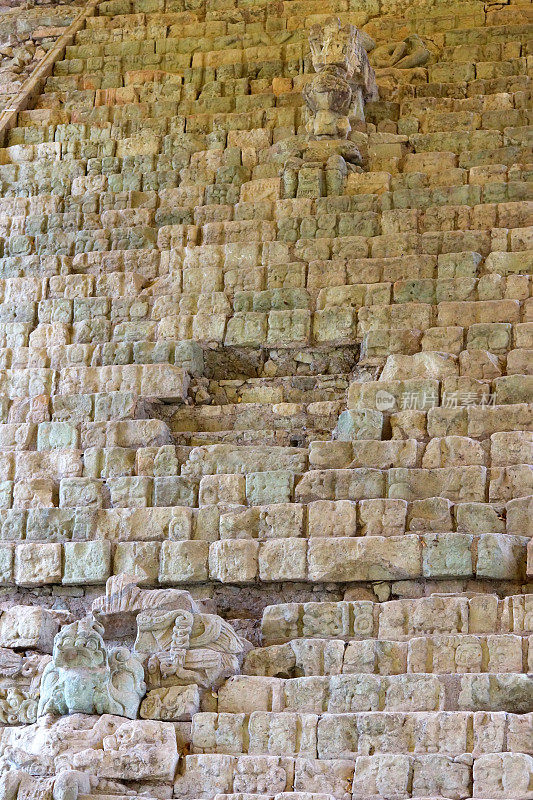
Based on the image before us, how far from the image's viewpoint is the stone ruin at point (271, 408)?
36.2ft

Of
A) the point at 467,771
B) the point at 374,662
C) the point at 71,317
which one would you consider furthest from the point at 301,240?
the point at 467,771

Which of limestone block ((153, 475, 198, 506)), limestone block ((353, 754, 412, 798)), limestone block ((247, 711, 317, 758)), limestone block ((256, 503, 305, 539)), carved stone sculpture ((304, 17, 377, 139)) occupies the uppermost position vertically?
carved stone sculpture ((304, 17, 377, 139))

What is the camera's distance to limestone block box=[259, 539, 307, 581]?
12540mm

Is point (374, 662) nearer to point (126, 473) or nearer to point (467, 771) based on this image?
point (467, 771)

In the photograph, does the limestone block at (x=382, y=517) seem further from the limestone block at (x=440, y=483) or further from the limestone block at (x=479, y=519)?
the limestone block at (x=479, y=519)

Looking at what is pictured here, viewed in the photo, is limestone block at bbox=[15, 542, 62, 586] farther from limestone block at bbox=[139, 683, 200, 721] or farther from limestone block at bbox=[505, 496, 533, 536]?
limestone block at bbox=[505, 496, 533, 536]

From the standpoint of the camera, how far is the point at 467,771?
10.3 m

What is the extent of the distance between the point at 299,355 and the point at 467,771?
574cm

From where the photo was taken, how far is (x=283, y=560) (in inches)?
496

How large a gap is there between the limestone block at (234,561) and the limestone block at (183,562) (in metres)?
0.08

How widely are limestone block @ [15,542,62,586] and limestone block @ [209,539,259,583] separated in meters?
1.39

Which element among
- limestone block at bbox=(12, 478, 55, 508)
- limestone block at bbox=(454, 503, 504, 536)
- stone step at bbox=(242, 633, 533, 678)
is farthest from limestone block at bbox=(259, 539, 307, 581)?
limestone block at bbox=(12, 478, 55, 508)

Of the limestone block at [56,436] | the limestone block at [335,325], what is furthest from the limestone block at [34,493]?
the limestone block at [335,325]

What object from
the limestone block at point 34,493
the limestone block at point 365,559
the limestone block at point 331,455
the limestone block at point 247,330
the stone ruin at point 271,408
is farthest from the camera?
the limestone block at point 247,330
